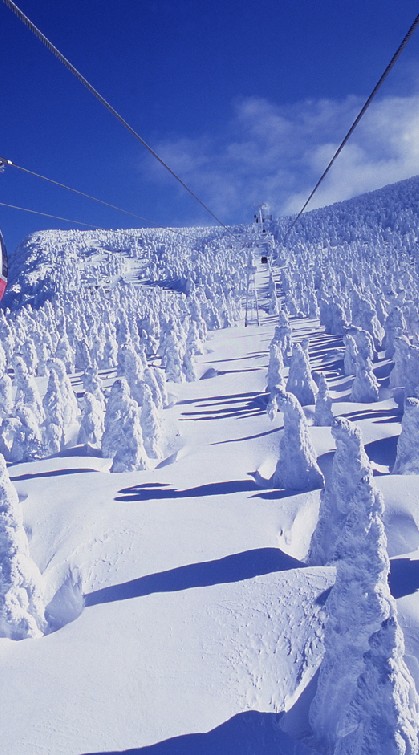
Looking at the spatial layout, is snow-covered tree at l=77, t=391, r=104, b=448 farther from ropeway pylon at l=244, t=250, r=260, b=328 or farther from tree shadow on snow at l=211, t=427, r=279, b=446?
ropeway pylon at l=244, t=250, r=260, b=328

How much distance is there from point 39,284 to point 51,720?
17738cm

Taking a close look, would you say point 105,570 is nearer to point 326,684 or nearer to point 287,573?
point 287,573

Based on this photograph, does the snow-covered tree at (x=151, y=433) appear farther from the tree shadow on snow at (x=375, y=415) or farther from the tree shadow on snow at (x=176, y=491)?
the tree shadow on snow at (x=375, y=415)

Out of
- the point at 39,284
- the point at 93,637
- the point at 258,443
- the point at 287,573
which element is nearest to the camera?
the point at 93,637

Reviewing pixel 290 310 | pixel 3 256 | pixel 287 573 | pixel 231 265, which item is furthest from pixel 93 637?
pixel 231 265

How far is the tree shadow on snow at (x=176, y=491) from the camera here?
20688 mm

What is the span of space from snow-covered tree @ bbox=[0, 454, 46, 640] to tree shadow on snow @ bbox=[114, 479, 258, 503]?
6.23m

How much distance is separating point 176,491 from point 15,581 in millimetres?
9323

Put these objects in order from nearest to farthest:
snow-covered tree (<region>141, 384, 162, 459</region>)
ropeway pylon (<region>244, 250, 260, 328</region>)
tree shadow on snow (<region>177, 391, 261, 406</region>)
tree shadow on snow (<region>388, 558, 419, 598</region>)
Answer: tree shadow on snow (<region>388, 558, 419, 598</region>) → snow-covered tree (<region>141, 384, 162, 459</region>) → tree shadow on snow (<region>177, 391, 261, 406</region>) → ropeway pylon (<region>244, 250, 260, 328</region>)

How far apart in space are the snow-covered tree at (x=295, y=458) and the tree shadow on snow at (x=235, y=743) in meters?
13.2

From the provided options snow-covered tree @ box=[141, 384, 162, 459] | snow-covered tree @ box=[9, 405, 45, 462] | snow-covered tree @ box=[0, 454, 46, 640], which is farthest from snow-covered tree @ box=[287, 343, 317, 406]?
snow-covered tree @ box=[0, 454, 46, 640]

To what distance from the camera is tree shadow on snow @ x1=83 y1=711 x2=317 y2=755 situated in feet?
30.6

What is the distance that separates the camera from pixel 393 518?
1834 centimetres

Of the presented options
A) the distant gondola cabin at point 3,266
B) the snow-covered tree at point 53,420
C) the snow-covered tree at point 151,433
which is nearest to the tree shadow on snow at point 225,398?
the snow-covered tree at point 53,420
